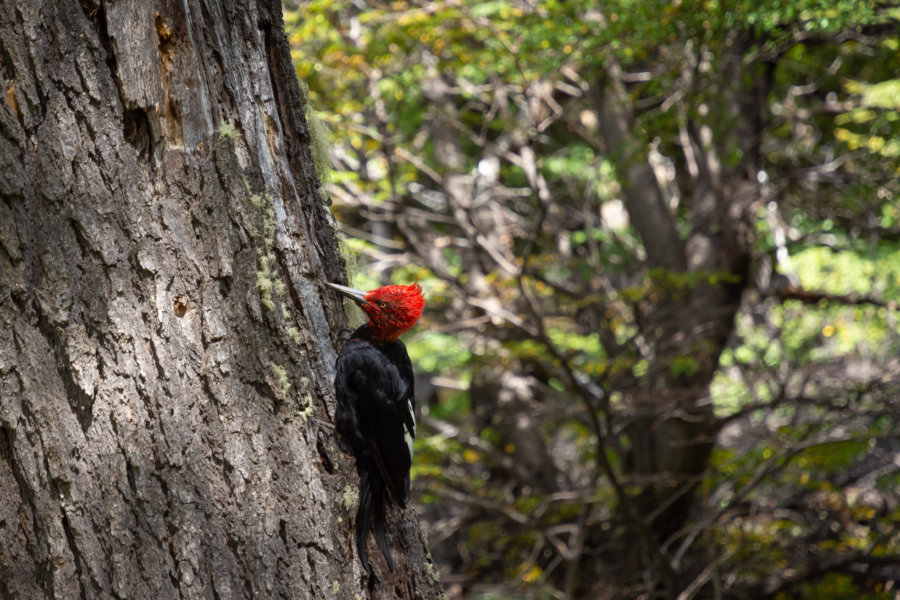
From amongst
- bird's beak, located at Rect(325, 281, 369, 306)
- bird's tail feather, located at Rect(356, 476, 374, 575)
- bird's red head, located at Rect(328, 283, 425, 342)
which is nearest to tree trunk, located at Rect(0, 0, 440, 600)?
bird's tail feather, located at Rect(356, 476, 374, 575)

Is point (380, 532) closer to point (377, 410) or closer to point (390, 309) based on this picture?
point (377, 410)

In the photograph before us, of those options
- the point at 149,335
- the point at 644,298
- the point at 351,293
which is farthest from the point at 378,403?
the point at 644,298

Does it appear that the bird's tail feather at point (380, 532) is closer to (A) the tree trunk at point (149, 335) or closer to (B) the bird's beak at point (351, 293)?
(A) the tree trunk at point (149, 335)

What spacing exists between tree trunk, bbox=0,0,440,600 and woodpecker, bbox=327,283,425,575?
77 mm

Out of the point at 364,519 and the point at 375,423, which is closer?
the point at 364,519

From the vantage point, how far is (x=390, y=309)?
2.37m

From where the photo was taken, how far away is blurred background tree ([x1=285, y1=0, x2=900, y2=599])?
214 inches

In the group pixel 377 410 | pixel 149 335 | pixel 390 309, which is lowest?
pixel 377 410

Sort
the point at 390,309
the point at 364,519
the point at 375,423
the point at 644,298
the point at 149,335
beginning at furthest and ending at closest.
A: the point at 644,298, the point at 390,309, the point at 375,423, the point at 364,519, the point at 149,335

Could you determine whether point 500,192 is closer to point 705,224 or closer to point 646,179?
point 646,179

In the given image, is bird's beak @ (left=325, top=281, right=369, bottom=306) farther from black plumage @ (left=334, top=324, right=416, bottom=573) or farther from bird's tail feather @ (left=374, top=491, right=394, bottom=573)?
bird's tail feather @ (left=374, top=491, right=394, bottom=573)

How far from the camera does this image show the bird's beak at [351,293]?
1.89 meters

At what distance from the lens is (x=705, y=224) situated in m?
6.30

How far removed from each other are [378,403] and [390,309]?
377 millimetres
